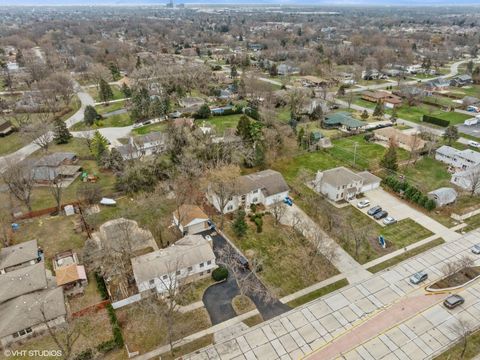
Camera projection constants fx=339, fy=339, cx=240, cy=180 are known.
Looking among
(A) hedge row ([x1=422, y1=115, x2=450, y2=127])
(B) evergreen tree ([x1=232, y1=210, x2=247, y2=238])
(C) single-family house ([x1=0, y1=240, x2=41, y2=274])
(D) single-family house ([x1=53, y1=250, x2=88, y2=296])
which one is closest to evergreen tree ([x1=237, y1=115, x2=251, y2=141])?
(B) evergreen tree ([x1=232, y1=210, x2=247, y2=238])

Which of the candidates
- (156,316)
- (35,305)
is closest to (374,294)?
(156,316)

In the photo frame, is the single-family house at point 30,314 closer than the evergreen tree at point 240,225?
Yes

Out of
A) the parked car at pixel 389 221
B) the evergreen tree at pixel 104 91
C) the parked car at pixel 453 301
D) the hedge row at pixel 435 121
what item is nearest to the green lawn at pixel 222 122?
the evergreen tree at pixel 104 91

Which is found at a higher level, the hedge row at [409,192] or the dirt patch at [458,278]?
the hedge row at [409,192]

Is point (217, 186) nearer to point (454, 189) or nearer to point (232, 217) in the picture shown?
point (232, 217)

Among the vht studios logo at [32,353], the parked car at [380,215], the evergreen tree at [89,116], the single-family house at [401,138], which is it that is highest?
the evergreen tree at [89,116]

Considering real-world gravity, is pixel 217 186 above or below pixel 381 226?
above

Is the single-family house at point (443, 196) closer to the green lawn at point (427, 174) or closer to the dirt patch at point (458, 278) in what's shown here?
the green lawn at point (427, 174)

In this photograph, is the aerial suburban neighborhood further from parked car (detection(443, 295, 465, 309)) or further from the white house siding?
parked car (detection(443, 295, 465, 309))
